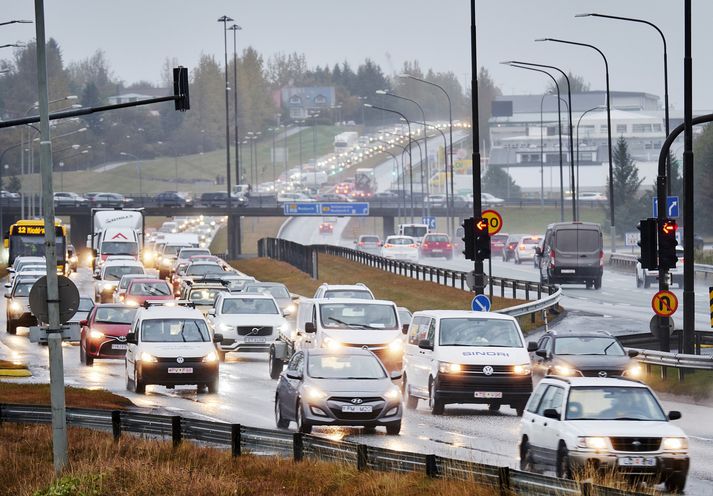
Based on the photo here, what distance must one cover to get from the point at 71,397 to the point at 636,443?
1459cm

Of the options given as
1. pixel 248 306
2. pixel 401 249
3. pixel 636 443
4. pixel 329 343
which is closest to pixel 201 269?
pixel 248 306

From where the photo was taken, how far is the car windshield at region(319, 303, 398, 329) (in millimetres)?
31750

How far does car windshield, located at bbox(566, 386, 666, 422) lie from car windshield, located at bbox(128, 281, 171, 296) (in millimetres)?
32834

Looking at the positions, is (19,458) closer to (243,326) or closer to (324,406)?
(324,406)

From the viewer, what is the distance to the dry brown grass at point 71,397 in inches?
1100

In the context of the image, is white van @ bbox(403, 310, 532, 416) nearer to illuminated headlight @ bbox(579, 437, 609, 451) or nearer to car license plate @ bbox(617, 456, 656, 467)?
illuminated headlight @ bbox(579, 437, 609, 451)

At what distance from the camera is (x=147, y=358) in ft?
102

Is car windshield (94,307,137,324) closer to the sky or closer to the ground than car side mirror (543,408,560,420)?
closer to the ground

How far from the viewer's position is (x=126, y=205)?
13238 centimetres

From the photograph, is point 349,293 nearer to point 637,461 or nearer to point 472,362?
point 472,362

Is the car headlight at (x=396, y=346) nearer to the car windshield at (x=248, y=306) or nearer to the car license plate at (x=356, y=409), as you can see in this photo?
the car license plate at (x=356, y=409)

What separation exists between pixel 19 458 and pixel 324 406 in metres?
4.54

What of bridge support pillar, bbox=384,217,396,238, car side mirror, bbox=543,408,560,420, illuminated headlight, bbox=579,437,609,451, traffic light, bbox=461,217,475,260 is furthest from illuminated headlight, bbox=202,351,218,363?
bridge support pillar, bbox=384,217,396,238

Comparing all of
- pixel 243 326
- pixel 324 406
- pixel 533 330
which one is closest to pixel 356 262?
pixel 533 330
